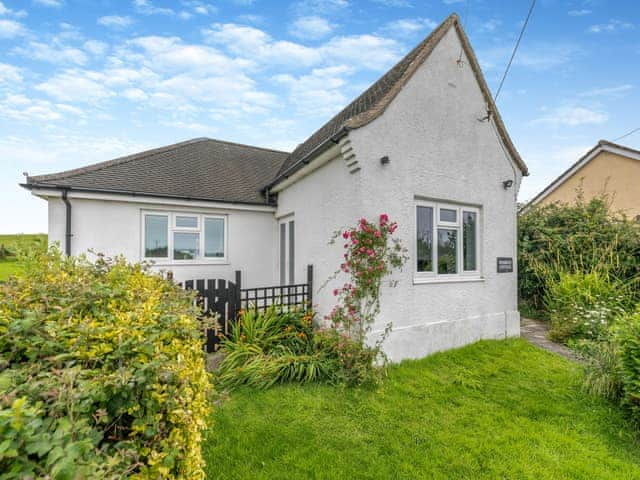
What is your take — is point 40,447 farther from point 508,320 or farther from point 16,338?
point 508,320

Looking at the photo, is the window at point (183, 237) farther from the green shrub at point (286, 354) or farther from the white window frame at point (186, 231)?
the green shrub at point (286, 354)

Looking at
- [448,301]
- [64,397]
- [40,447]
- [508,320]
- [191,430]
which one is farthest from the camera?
[508,320]

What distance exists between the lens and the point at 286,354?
566 centimetres

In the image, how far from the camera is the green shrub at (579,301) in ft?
23.4

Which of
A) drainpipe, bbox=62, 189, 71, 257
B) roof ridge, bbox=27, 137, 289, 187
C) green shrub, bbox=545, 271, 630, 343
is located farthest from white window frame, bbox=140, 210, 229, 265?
green shrub, bbox=545, 271, 630, 343

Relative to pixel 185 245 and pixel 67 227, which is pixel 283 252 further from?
pixel 67 227

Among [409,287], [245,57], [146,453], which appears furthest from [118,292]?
[245,57]

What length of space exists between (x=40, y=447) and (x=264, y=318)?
220 inches

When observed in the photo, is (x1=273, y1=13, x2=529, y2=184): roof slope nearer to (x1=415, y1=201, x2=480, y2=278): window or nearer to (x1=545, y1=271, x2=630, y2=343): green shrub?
(x1=415, y1=201, x2=480, y2=278): window

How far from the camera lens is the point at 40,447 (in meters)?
0.92

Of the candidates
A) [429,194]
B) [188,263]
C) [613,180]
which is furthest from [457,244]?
[613,180]

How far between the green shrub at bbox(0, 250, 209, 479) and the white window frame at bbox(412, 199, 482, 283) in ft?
17.8

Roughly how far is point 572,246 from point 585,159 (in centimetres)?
1047

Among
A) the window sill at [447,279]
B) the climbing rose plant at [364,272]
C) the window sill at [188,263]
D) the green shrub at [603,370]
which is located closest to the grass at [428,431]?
the green shrub at [603,370]
